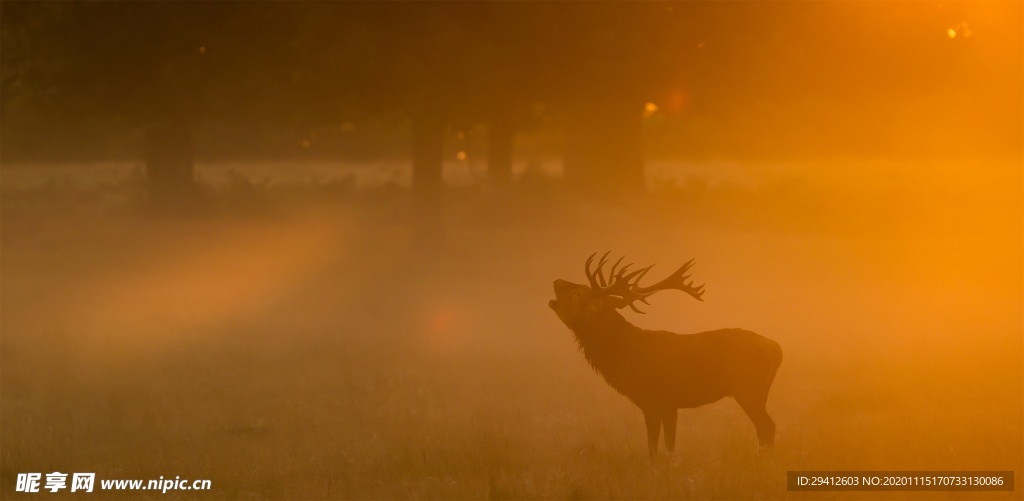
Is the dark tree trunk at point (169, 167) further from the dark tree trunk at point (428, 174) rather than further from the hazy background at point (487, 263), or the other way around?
the dark tree trunk at point (428, 174)

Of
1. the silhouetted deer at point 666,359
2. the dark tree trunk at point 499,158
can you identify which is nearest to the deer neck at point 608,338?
the silhouetted deer at point 666,359

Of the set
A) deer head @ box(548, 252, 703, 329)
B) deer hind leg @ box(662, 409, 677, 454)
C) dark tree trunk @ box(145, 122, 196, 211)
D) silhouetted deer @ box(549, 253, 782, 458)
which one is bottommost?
deer hind leg @ box(662, 409, 677, 454)

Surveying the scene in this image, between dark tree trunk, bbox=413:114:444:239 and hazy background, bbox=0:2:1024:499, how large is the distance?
60mm

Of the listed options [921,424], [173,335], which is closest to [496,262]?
[173,335]

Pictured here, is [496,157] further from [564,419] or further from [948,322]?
[564,419]

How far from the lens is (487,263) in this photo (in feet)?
74.9

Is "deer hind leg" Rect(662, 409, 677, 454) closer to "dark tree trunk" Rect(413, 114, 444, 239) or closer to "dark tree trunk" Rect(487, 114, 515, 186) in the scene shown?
"dark tree trunk" Rect(413, 114, 444, 239)

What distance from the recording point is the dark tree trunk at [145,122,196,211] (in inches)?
1174

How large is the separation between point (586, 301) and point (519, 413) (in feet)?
9.73

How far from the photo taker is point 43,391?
42.7ft

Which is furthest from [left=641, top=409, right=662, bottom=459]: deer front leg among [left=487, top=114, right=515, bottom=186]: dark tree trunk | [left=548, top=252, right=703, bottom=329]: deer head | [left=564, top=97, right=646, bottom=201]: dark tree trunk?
[left=487, top=114, right=515, bottom=186]: dark tree trunk

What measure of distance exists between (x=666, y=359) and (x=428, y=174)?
620 inches

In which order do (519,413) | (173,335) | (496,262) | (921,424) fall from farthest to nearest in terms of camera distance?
(496,262) → (173,335) → (519,413) → (921,424)

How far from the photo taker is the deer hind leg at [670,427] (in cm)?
844
